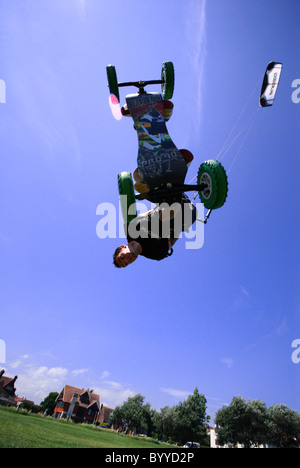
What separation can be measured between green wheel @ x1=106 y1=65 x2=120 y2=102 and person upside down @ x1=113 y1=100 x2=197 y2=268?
191 cm

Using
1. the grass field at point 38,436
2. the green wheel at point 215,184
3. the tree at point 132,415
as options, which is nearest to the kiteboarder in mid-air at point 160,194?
the green wheel at point 215,184

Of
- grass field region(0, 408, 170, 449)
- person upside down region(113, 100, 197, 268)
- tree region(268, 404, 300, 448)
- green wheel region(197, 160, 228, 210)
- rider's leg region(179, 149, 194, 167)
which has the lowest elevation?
grass field region(0, 408, 170, 449)

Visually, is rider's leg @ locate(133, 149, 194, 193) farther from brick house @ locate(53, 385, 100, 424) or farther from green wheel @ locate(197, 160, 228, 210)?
brick house @ locate(53, 385, 100, 424)

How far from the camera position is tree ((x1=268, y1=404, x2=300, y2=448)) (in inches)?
1043

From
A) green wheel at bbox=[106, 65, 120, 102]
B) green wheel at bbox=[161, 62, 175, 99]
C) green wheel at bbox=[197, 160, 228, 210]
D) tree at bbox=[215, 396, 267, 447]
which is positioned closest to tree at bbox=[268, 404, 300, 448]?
tree at bbox=[215, 396, 267, 447]

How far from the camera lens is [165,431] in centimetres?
3431

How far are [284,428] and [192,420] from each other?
1150 centimetres

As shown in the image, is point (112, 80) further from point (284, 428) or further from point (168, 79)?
point (284, 428)

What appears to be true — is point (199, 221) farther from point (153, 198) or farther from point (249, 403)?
point (249, 403)

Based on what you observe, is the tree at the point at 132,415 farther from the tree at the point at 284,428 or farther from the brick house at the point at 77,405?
the tree at the point at 284,428

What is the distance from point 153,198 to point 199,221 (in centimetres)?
78

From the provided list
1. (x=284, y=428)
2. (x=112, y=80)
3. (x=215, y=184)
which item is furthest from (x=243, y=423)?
(x=112, y=80)

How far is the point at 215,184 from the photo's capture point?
10.5ft
